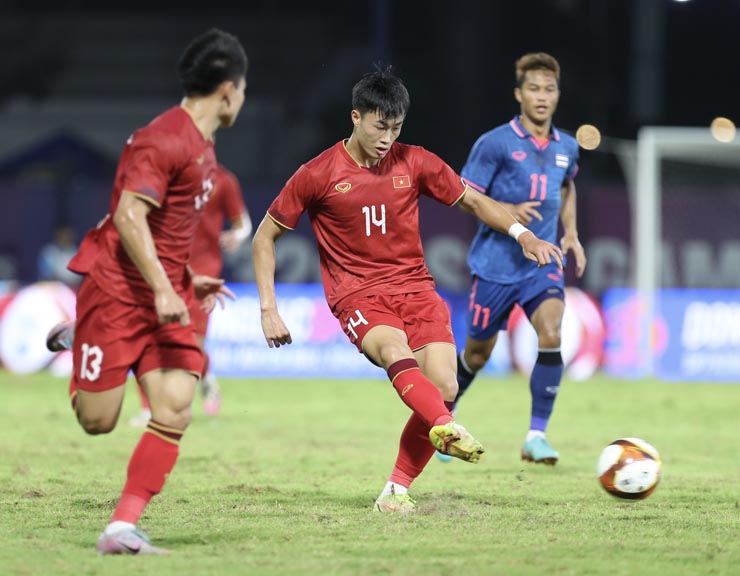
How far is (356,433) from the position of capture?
11938 millimetres

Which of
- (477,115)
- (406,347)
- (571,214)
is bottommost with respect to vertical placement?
(406,347)

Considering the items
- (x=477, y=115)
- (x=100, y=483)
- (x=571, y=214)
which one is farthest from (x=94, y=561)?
(x=477, y=115)

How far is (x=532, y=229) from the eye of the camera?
9461 millimetres

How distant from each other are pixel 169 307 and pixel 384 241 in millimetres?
2019

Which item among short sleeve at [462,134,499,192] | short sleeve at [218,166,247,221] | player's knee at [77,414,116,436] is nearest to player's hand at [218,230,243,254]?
→ short sleeve at [218,166,247,221]

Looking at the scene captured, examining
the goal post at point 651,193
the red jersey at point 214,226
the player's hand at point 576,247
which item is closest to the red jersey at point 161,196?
the player's hand at point 576,247

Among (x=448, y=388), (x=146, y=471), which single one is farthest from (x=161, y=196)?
(x=448, y=388)

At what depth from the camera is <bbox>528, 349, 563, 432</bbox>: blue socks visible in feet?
30.9

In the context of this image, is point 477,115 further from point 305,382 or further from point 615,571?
point 615,571

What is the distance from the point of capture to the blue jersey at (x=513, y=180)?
9.41 metres

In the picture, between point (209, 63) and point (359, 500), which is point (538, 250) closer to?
point (359, 500)

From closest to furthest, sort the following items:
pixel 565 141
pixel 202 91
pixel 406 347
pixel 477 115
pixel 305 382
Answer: pixel 202 91 → pixel 406 347 → pixel 565 141 → pixel 305 382 → pixel 477 115

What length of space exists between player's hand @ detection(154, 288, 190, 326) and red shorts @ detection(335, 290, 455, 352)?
1706mm

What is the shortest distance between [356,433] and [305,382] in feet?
20.5
